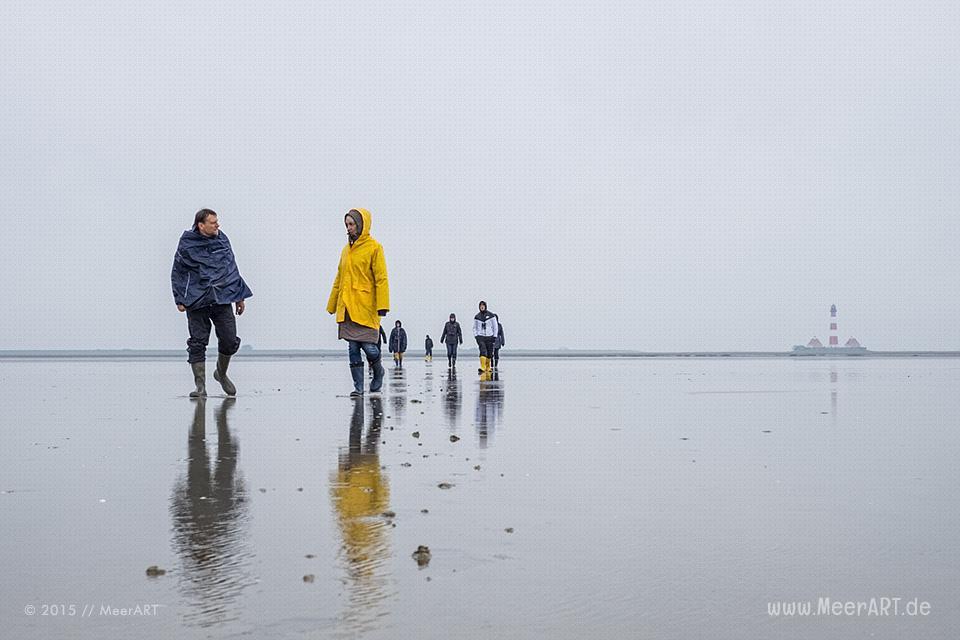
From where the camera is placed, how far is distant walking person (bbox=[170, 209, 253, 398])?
12680 millimetres

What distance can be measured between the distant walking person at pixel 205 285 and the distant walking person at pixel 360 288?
1300 millimetres

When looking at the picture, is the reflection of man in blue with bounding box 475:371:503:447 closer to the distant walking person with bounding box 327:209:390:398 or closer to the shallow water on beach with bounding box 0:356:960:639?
the shallow water on beach with bounding box 0:356:960:639

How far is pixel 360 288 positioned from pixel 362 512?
873cm

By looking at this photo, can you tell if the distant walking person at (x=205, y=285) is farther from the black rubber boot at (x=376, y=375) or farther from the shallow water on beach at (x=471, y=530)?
the shallow water on beach at (x=471, y=530)

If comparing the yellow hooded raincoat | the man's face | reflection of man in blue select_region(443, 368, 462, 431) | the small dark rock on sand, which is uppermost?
the man's face

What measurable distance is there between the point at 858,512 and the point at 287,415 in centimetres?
694

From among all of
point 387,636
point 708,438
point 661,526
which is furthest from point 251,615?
point 708,438

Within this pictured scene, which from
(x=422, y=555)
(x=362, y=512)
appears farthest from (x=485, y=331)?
(x=422, y=555)

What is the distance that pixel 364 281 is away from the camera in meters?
13.3

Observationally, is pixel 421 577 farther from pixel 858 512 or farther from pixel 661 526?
pixel 858 512

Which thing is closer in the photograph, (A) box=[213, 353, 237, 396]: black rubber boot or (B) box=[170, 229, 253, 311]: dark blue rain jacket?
(B) box=[170, 229, 253, 311]: dark blue rain jacket

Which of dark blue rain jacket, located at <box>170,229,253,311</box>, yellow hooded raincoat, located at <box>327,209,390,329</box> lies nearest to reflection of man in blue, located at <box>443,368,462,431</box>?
yellow hooded raincoat, located at <box>327,209,390,329</box>

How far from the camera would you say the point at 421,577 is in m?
3.46

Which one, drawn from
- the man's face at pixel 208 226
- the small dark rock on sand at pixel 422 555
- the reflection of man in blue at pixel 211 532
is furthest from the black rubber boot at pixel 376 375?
the small dark rock on sand at pixel 422 555
